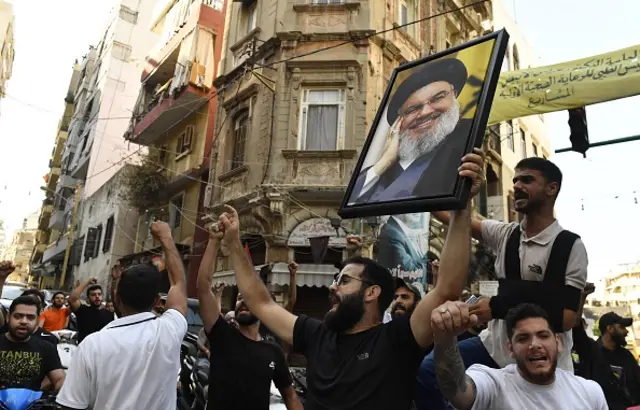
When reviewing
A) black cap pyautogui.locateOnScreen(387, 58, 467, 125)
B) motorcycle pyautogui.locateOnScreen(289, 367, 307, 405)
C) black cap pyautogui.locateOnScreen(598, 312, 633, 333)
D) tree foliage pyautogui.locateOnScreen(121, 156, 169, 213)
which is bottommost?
motorcycle pyautogui.locateOnScreen(289, 367, 307, 405)

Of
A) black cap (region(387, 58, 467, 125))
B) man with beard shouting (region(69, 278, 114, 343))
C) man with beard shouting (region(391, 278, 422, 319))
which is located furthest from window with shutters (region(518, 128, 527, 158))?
black cap (region(387, 58, 467, 125))

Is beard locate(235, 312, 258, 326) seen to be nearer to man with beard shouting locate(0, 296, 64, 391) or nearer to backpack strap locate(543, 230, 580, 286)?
man with beard shouting locate(0, 296, 64, 391)

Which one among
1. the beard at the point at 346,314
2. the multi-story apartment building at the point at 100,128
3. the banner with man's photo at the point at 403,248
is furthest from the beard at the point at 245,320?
the multi-story apartment building at the point at 100,128

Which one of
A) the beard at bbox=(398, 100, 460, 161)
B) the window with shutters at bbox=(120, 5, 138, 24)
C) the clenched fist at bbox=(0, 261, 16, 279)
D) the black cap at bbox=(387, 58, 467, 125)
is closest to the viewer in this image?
the beard at bbox=(398, 100, 460, 161)

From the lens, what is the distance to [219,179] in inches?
616

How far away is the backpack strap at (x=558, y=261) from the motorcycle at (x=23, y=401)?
3.47 m

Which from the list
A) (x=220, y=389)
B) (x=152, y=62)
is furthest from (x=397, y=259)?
(x=152, y=62)

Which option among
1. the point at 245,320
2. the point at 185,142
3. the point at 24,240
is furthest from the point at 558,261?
the point at 24,240

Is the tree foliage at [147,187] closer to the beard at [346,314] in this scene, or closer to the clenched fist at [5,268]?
the clenched fist at [5,268]

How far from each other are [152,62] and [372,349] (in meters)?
24.7

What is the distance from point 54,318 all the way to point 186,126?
13267mm

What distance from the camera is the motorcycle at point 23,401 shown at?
3447 millimetres

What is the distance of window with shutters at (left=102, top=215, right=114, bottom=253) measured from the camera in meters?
24.1

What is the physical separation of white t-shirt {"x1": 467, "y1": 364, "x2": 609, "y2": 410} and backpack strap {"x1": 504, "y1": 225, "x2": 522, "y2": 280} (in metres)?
0.55
